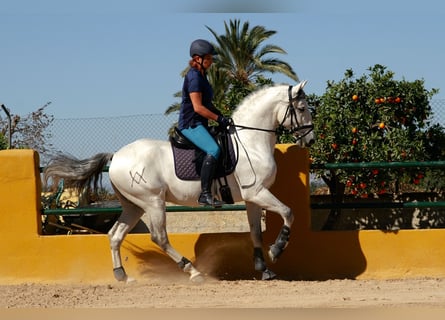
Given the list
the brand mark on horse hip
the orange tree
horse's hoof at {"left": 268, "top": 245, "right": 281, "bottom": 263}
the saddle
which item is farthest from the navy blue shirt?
the orange tree

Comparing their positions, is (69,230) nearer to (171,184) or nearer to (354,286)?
(171,184)

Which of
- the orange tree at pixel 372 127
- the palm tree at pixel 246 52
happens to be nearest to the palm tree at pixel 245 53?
the palm tree at pixel 246 52

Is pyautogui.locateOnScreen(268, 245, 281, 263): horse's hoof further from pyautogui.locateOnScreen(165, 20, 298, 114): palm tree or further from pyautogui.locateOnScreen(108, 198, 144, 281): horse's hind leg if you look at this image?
pyautogui.locateOnScreen(165, 20, 298, 114): palm tree

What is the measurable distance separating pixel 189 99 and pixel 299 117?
4.34 feet

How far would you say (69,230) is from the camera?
13.8 meters

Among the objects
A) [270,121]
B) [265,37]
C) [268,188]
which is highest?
[265,37]

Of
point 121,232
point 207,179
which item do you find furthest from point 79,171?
point 207,179

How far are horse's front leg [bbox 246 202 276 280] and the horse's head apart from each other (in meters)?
1.00

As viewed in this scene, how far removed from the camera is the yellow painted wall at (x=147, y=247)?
35.8 feet

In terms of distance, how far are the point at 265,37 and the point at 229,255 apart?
2278 centimetres

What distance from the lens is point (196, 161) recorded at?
10336 millimetres

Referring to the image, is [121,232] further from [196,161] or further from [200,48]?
[200,48]

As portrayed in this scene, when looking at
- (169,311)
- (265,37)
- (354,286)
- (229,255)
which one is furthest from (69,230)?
(265,37)

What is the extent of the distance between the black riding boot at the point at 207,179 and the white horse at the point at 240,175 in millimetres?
212
